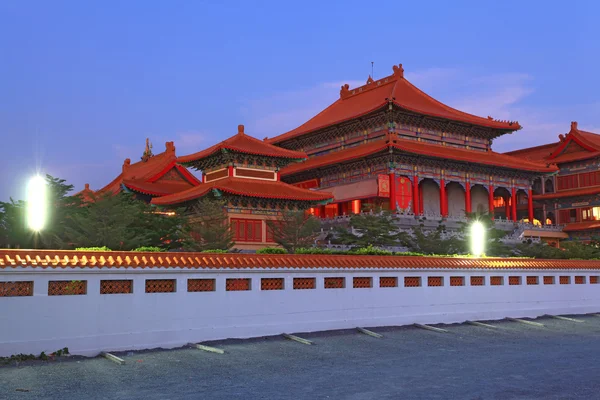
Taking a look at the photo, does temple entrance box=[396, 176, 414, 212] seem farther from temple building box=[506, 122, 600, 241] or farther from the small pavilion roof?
the small pavilion roof

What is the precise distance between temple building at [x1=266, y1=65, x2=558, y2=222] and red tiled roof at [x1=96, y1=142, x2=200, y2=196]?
938cm

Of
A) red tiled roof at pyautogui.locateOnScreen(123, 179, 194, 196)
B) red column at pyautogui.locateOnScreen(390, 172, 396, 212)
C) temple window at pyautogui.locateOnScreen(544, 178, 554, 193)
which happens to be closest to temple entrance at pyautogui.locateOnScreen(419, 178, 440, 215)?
red column at pyautogui.locateOnScreen(390, 172, 396, 212)

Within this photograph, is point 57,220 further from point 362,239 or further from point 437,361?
point 437,361

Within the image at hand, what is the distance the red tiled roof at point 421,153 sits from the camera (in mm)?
45125

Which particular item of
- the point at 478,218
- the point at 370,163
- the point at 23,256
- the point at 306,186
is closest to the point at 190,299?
the point at 23,256

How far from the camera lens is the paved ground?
38.7ft

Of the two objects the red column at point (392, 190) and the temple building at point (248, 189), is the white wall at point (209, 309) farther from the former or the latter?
the red column at point (392, 190)

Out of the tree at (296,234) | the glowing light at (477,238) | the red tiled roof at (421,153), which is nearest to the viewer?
the tree at (296,234)

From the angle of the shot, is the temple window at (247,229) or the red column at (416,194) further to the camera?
the red column at (416,194)

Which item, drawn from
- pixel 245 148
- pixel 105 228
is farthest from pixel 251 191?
pixel 105 228

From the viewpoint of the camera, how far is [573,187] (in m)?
57.9

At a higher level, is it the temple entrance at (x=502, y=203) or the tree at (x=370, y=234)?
the temple entrance at (x=502, y=203)

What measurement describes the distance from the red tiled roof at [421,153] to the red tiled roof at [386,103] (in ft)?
7.19

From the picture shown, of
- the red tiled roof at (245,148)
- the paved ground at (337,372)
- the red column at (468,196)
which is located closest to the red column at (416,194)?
the red column at (468,196)
